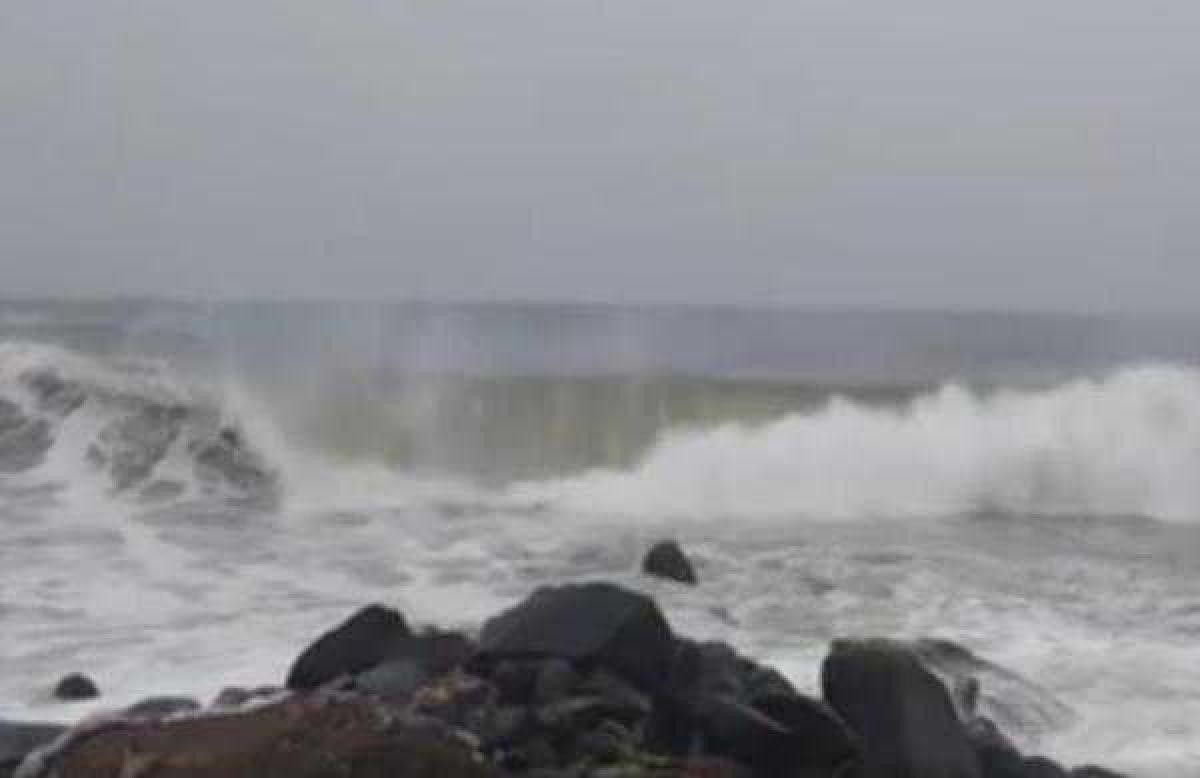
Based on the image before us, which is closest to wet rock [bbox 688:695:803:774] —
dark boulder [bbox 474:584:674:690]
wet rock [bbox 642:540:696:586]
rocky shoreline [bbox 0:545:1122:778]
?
rocky shoreline [bbox 0:545:1122:778]

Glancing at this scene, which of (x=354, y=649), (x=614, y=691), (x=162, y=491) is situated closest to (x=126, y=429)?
(x=162, y=491)

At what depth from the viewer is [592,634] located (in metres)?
8.70

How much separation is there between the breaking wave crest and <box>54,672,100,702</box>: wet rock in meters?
13.2

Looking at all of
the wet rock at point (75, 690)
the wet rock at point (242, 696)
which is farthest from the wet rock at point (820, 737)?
the wet rock at point (75, 690)

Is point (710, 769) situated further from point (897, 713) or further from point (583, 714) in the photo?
Result: point (897, 713)

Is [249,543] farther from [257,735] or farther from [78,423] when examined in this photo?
[257,735]

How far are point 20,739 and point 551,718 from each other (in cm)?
249

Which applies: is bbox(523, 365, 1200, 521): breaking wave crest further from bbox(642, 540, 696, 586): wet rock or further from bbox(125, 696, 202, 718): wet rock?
bbox(125, 696, 202, 718): wet rock

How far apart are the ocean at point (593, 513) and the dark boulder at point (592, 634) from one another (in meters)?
2.04

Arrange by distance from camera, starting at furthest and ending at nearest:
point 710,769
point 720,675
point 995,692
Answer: point 995,692 → point 720,675 → point 710,769

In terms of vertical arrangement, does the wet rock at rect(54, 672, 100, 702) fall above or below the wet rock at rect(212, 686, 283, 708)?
below

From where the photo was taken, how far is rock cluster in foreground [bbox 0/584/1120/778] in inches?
286

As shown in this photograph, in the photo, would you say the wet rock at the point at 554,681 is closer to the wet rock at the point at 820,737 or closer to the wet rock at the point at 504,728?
the wet rock at the point at 504,728

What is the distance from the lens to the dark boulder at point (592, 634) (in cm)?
866
